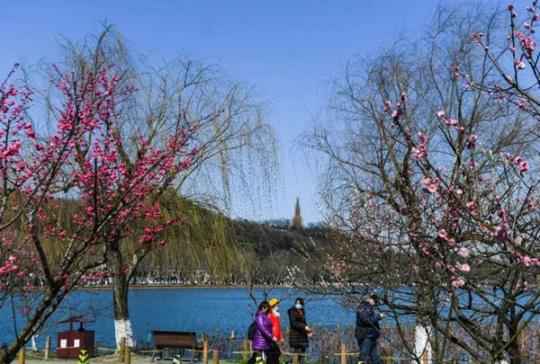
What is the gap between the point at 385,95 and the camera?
1215cm

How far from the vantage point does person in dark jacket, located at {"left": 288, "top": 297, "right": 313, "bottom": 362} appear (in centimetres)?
1311

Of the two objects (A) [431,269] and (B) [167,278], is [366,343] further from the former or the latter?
(B) [167,278]

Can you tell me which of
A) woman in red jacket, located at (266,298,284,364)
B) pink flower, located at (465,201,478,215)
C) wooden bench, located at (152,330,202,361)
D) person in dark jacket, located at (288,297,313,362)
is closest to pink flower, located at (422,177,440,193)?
pink flower, located at (465,201,478,215)

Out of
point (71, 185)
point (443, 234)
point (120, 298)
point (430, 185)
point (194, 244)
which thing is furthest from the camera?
point (194, 244)

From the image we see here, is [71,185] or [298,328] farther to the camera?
[298,328]

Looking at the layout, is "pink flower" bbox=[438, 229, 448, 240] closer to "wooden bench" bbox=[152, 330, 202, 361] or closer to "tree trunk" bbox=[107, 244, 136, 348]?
"wooden bench" bbox=[152, 330, 202, 361]

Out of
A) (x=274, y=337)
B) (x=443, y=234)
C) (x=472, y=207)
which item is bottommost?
(x=274, y=337)

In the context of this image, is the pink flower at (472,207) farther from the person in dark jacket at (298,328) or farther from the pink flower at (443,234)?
the person in dark jacket at (298,328)

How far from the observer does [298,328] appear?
43.5 ft

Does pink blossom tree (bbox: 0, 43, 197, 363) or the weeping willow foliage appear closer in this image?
pink blossom tree (bbox: 0, 43, 197, 363)

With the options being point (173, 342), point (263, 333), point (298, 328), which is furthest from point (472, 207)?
point (173, 342)

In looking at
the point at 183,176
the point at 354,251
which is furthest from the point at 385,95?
the point at 183,176

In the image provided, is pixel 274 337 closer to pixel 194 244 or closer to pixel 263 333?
pixel 263 333

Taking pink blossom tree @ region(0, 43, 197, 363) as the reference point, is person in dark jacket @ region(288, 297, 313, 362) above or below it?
below
